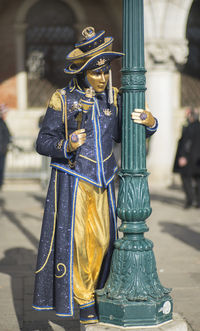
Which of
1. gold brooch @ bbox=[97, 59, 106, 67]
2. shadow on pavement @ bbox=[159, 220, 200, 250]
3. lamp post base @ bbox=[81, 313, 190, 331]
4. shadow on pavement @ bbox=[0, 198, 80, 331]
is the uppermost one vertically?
gold brooch @ bbox=[97, 59, 106, 67]

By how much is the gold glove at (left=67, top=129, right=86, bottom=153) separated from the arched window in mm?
12372

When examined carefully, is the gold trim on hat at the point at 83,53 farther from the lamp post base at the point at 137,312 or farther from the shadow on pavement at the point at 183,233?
the shadow on pavement at the point at 183,233

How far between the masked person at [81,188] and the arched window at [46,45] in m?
12.2

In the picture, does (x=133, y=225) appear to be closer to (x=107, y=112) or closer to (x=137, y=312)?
(x=137, y=312)

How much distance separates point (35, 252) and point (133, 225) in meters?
3.40

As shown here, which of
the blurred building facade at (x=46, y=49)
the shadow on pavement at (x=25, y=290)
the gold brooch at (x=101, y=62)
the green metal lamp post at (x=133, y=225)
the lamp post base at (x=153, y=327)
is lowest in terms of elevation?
the shadow on pavement at (x=25, y=290)

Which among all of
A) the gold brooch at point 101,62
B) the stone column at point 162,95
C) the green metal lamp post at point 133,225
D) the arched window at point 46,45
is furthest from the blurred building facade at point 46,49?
the green metal lamp post at point 133,225

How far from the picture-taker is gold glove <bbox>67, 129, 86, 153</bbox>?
159 inches

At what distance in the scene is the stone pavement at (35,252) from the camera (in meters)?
4.95

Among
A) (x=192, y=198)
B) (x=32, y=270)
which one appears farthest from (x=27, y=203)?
(x=32, y=270)

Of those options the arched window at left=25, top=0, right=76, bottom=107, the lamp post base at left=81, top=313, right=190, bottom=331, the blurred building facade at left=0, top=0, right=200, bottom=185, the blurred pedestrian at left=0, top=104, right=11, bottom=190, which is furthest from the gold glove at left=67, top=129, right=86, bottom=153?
the arched window at left=25, top=0, right=76, bottom=107

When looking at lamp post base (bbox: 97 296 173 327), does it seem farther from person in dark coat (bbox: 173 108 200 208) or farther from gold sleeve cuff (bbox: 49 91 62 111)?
person in dark coat (bbox: 173 108 200 208)

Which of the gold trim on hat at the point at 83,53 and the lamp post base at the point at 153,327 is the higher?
the gold trim on hat at the point at 83,53

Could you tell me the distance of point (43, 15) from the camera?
1634cm
